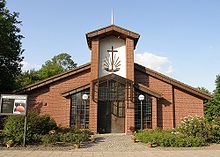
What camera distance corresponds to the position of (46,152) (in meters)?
11.5

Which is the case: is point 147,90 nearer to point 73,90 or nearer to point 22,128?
point 73,90

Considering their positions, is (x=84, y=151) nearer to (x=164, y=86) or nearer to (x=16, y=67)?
(x=164, y=86)

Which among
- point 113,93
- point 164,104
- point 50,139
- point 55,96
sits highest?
point 113,93

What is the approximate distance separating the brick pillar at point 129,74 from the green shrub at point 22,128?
6568mm

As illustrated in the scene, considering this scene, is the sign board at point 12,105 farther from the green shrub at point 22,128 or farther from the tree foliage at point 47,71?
the tree foliage at point 47,71

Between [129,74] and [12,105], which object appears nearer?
[12,105]

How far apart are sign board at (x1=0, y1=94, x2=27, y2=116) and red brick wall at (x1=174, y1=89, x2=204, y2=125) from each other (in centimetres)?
1255

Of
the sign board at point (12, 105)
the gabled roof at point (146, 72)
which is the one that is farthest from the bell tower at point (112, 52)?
the sign board at point (12, 105)

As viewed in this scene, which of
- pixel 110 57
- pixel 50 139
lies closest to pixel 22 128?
pixel 50 139

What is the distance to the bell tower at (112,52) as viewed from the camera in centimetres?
2021

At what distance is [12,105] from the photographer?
13539 millimetres

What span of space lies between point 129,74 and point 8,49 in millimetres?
11016

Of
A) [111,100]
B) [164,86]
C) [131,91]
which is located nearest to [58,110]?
[111,100]

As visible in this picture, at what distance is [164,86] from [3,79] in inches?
565
